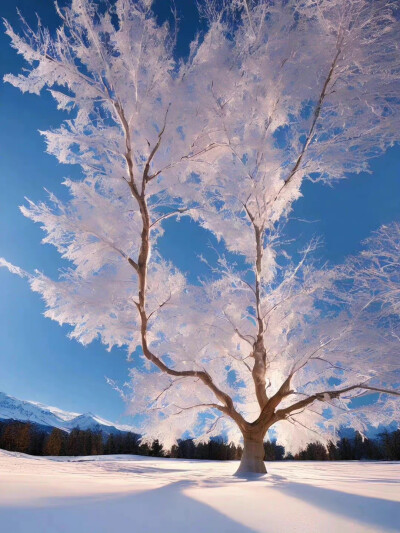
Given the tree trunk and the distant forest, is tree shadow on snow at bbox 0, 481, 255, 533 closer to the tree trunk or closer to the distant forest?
the tree trunk

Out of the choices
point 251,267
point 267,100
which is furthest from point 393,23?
point 251,267

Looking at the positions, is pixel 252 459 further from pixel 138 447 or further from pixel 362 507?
pixel 138 447

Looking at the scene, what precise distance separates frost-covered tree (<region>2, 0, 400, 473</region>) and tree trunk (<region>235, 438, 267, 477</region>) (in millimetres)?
35

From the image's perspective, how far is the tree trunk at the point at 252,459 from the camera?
6.94m

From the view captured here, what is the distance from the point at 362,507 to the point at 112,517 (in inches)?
69.6

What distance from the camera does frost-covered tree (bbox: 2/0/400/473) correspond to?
5883 millimetres

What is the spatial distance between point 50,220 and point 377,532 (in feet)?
20.1

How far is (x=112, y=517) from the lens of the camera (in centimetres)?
189

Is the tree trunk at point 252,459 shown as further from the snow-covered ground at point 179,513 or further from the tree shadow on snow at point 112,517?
the tree shadow on snow at point 112,517

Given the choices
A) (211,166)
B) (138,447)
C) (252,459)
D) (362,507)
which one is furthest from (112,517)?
(138,447)

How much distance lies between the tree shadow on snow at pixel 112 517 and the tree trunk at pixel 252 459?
524 cm

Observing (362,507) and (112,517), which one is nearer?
(112,517)

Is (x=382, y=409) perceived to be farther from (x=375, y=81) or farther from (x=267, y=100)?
(x=267, y=100)

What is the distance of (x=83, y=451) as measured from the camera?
5150 cm
